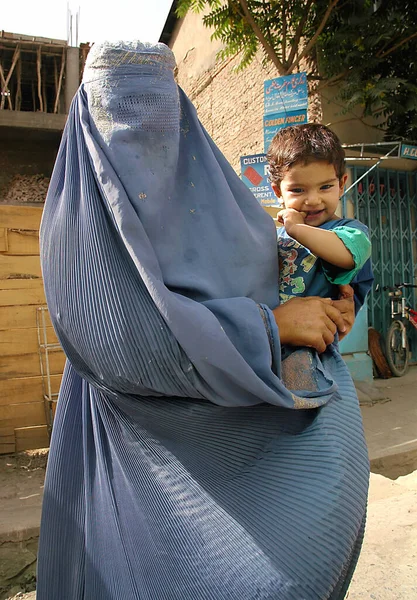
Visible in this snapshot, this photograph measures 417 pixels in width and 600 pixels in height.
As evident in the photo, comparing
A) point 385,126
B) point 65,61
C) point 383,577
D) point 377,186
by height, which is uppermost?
point 65,61

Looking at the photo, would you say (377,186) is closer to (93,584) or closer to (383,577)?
(383,577)

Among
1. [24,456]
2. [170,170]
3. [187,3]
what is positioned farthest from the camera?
[187,3]

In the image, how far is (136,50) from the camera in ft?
3.01

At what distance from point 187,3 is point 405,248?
13.7ft

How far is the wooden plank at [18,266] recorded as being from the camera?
376 cm

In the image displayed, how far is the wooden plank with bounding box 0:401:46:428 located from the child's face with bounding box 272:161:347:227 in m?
3.21

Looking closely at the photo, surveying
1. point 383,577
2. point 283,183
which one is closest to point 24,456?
point 383,577

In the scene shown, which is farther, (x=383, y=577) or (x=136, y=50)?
(x=383, y=577)

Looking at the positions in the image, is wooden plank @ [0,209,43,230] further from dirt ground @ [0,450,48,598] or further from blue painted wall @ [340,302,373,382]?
blue painted wall @ [340,302,373,382]

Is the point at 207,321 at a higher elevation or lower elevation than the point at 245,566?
higher

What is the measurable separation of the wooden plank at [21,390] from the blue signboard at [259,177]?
8.41 ft

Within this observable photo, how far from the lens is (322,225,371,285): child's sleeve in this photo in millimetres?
1062

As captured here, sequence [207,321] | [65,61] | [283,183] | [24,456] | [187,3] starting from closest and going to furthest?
[207,321] < [283,183] < [24,456] < [187,3] < [65,61]

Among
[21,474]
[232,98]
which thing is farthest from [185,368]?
[232,98]
